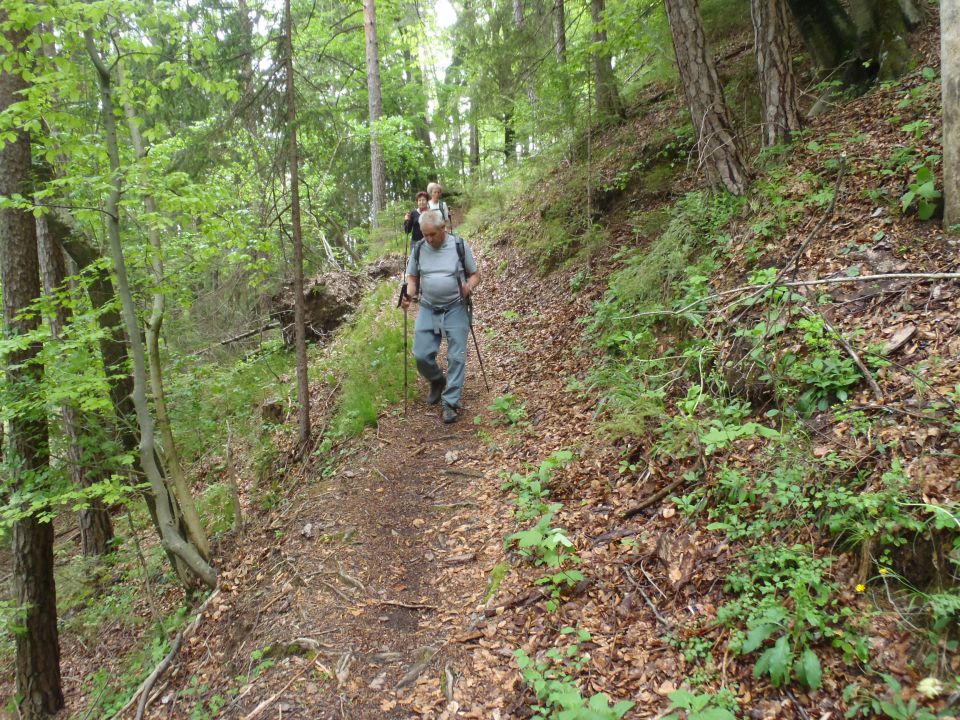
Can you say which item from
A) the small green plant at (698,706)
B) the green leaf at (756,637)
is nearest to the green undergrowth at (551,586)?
the small green plant at (698,706)

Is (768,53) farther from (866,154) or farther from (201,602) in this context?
(201,602)

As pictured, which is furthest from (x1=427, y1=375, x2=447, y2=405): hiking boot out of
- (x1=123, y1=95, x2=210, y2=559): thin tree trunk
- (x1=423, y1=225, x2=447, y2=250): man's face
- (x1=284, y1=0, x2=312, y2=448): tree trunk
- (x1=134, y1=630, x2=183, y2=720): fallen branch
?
(x1=134, y1=630, x2=183, y2=720): fallen branch

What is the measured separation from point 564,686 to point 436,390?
478 centimetres

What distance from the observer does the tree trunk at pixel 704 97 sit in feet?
20.2

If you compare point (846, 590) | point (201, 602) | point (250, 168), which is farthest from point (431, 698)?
point (250, 168)

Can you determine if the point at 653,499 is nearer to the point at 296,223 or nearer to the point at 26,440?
the point at 296,223

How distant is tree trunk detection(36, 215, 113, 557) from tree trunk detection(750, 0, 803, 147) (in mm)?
8522

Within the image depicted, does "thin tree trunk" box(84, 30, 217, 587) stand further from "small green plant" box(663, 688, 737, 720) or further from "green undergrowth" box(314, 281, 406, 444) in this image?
"small green plant" box(663, 688, 737, 720)

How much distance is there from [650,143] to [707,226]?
3828 mm

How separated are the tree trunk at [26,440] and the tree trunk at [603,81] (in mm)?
7995

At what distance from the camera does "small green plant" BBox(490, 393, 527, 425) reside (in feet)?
20.8

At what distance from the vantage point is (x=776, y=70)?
6262mm

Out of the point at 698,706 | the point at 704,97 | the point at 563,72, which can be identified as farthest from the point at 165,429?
the point at 563,72

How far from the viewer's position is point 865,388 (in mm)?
3666
